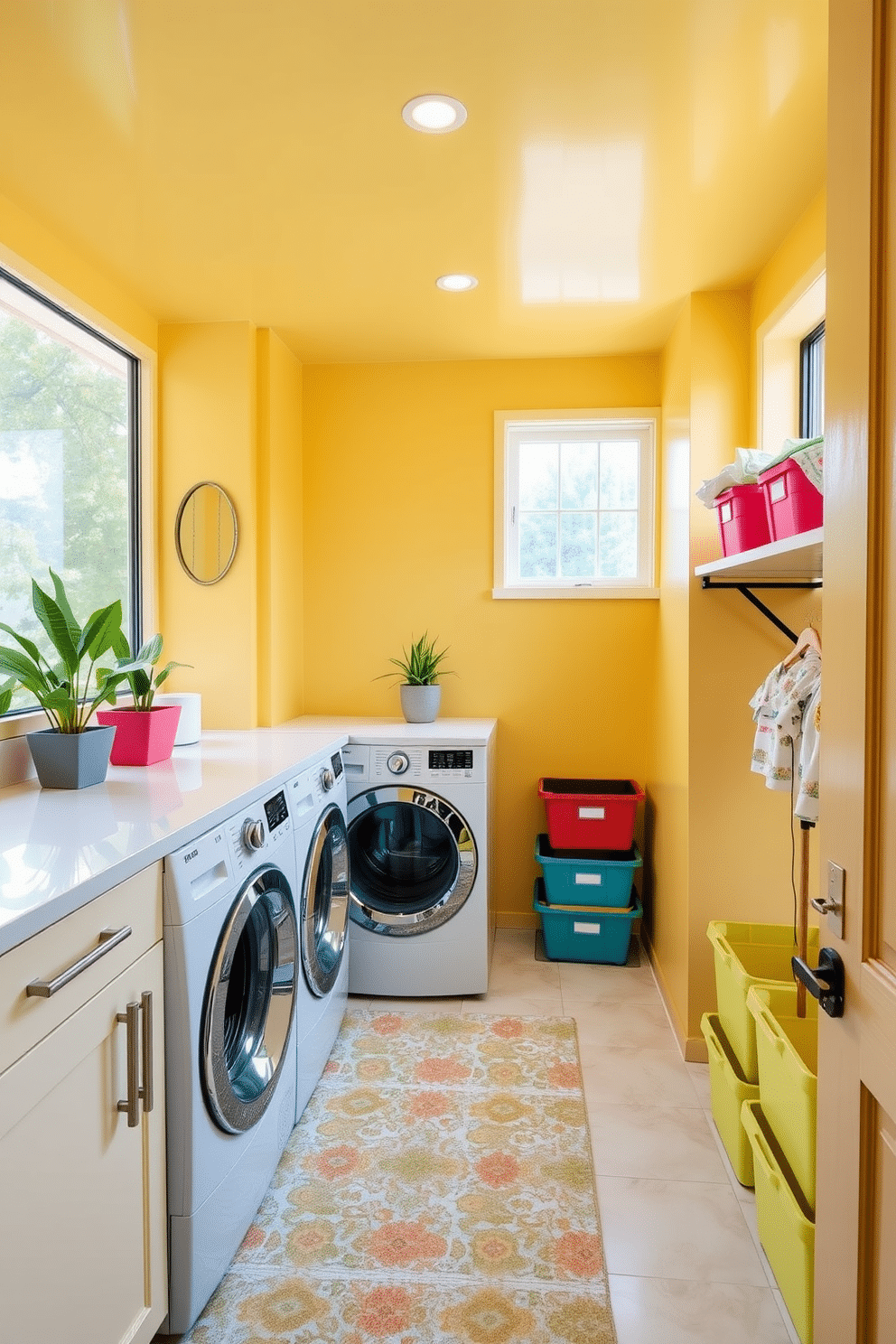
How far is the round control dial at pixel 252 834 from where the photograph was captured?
176 centimetres

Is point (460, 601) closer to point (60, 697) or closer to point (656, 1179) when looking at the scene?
point (60, 697)

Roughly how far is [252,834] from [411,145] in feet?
5.31

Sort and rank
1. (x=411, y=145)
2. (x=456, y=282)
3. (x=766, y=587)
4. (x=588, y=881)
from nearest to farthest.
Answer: (x=411, y=145) → (x=766, y=587) → (x=456, y=282) → (x=588, y=881)

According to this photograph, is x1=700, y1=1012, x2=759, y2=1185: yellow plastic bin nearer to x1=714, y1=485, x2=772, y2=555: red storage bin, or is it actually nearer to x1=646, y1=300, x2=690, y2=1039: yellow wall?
x1=646, y1=300, x2=690, y2=1039: yellow wall

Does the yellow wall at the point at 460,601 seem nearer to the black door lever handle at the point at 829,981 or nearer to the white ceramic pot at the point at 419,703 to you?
the white ceramic pot at the point at 419,703

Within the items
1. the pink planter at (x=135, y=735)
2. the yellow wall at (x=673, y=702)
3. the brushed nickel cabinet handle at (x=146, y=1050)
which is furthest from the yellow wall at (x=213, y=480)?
the brushed nickel cabinet handle at (x=146, y=1050)

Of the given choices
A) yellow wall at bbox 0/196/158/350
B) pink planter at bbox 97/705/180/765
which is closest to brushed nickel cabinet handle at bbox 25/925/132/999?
pink planter at bbox 97/705/180/765

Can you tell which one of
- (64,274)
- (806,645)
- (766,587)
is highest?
(64,274)

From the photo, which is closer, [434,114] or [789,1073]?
[789,1073]

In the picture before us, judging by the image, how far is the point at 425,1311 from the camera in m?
1.57

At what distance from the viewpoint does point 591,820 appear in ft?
10.7

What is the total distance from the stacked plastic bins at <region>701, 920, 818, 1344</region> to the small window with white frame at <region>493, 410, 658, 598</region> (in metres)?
1.66

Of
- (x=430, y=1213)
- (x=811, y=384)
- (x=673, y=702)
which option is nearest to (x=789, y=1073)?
(x=430, y=1213)

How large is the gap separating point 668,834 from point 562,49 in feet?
7.69
